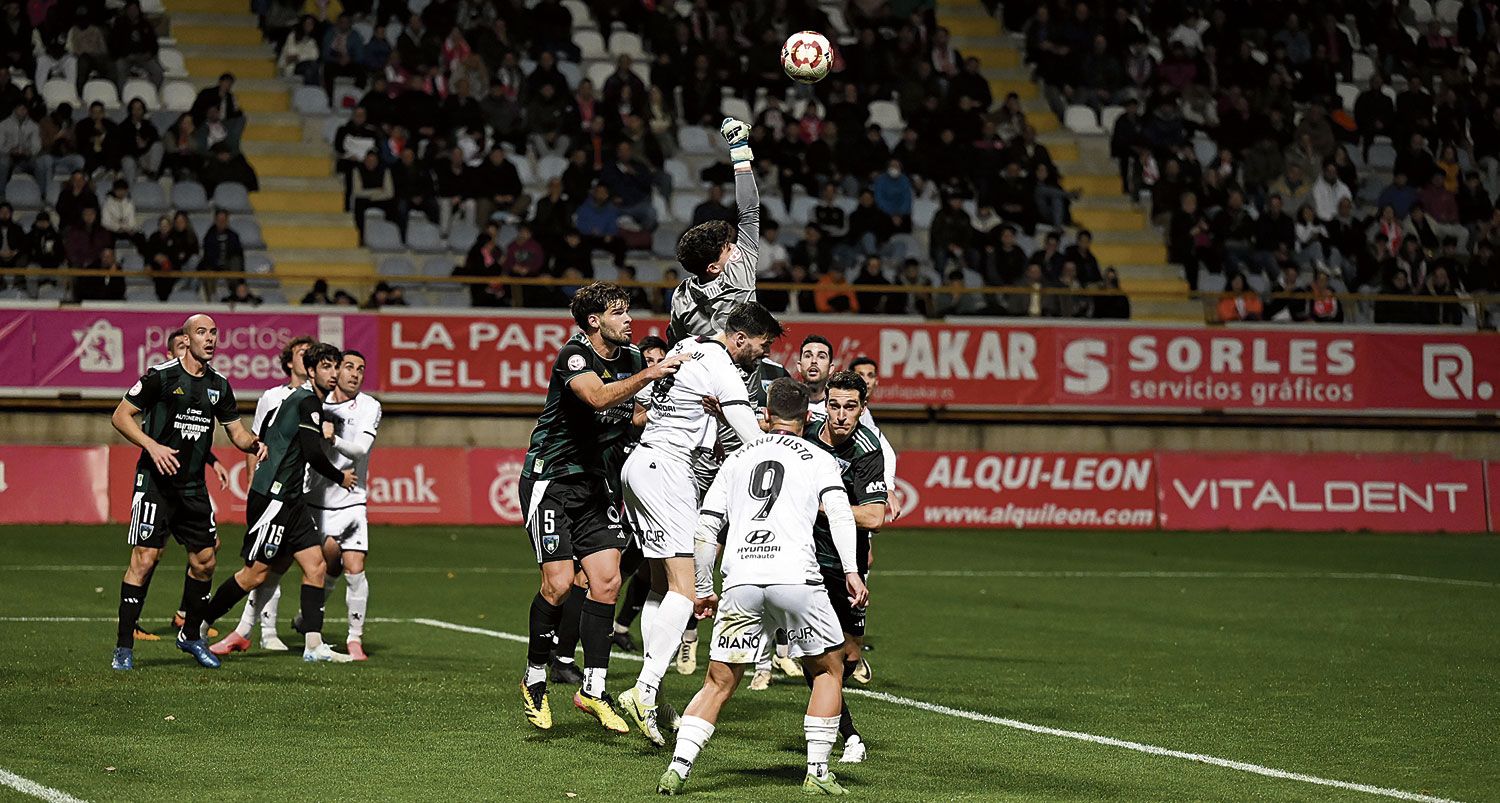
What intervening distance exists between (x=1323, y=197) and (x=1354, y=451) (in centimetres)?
568

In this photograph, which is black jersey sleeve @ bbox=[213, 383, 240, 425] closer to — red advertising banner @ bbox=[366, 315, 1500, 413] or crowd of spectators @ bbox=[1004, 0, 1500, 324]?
red advertising banner @ bbox=[366, 315, 1500, 413]

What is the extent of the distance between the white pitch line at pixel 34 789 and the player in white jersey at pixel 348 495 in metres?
4.51

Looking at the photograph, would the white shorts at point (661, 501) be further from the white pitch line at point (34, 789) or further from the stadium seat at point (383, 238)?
the stadium seat at point (383, 238)

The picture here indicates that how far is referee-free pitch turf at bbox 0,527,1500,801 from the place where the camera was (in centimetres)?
873

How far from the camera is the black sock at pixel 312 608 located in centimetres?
1289

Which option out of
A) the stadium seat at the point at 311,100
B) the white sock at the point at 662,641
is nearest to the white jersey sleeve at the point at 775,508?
the white sock at the point at 662,641

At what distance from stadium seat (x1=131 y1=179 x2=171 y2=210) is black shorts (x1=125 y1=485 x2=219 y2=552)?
49.4 feet

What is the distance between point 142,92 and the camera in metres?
28.0

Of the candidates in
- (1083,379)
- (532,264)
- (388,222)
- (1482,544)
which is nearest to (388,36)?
(388,222)

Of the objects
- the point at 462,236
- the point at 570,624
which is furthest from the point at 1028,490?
the point at 570,624

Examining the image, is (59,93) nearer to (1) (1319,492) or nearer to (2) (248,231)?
(2) (248,231)

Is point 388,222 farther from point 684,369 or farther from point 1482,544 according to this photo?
point 684,369

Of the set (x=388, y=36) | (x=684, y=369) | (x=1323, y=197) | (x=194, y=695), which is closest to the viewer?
(x=684, y=369)

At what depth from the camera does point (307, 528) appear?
12891mm
